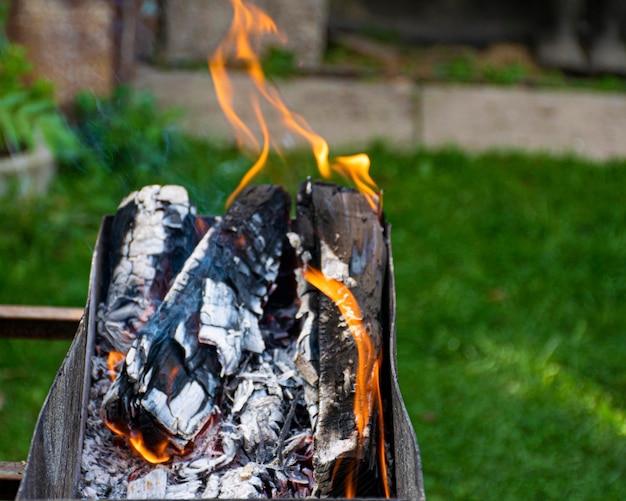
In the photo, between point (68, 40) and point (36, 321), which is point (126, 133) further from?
point (36, 321)

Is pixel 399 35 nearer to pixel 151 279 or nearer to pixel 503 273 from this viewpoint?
pixel 503 273

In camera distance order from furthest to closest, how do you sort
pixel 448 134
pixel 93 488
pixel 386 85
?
pixel 386 85 → pixel 448 134 → pixel 93 488

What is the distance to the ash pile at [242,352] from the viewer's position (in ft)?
4.72

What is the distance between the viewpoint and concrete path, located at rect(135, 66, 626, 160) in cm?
416

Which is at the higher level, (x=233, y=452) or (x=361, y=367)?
(x=361, y=367)

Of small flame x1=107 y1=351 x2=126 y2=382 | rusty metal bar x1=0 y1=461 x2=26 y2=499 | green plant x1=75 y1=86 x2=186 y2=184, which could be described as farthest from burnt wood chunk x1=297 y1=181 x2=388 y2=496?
→ green plant x1=75 y1=86 x2=186 y2=184

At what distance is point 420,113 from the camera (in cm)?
442

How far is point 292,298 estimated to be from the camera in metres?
1.80

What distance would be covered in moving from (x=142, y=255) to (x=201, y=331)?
27 centimetres

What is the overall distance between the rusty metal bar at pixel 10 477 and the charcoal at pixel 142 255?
30 centimetres

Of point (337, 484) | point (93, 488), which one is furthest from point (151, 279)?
point (337, 484)

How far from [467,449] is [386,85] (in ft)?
8.74

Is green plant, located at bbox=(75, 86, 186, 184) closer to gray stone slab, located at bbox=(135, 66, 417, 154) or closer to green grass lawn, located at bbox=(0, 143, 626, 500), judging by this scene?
green grass lawn, located at bbox=(0, 143, 626, 500)

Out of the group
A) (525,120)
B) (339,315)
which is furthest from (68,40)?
(339,315)
